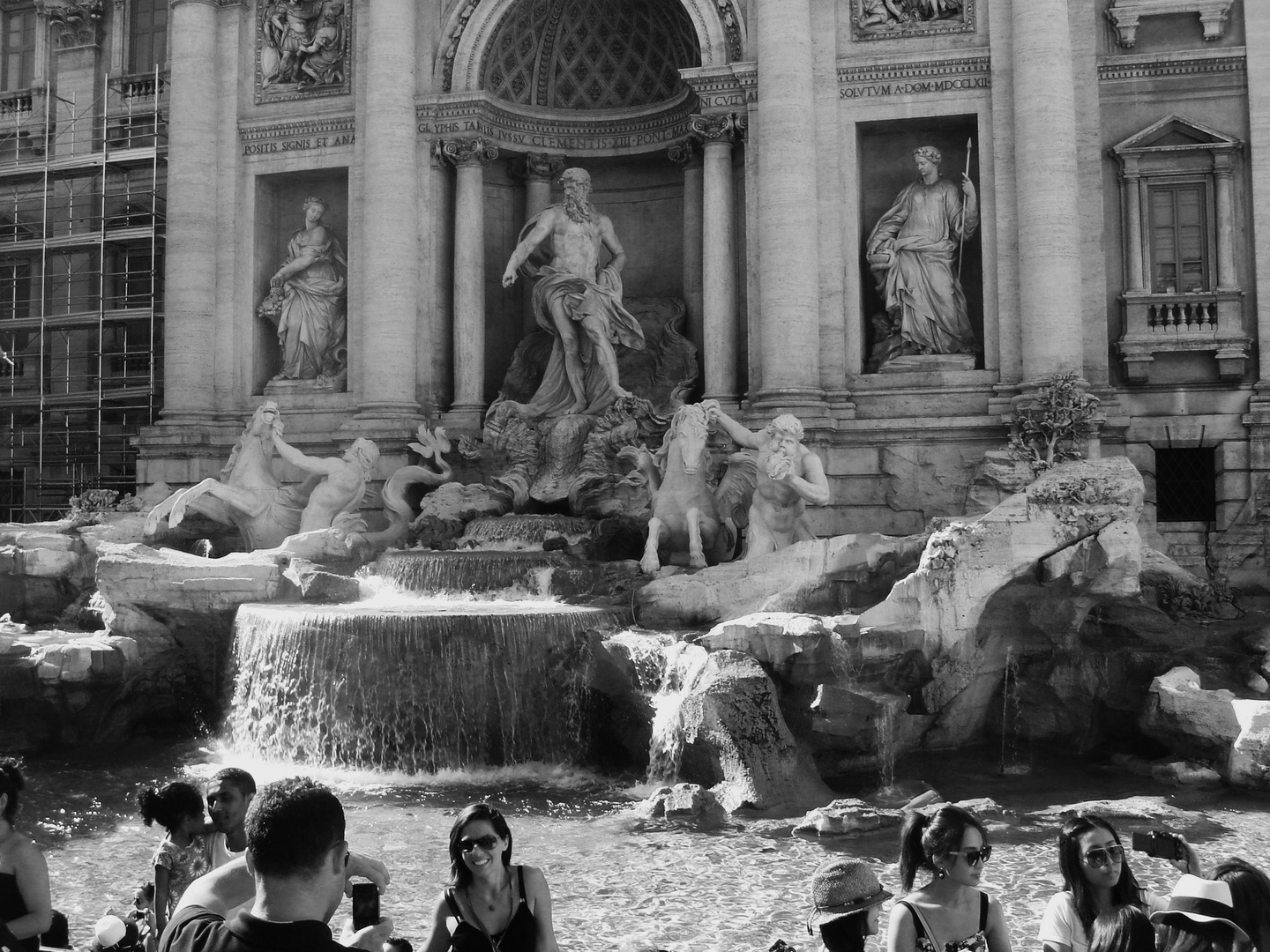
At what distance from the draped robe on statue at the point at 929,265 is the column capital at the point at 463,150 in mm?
6022

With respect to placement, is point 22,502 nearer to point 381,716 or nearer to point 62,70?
point 62,70

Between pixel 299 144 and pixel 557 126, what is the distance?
4.01 m

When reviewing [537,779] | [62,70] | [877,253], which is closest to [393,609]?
[537,779]

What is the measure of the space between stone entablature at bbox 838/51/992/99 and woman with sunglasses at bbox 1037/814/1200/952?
15344 millimetres

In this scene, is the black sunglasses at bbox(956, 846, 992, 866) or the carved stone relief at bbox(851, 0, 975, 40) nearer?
the black sunglasses at bbox(956, 846, 992, 866)

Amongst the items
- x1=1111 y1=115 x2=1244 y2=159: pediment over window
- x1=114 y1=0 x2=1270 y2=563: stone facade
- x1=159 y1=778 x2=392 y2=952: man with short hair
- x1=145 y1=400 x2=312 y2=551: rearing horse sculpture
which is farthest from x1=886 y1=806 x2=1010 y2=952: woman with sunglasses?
x1=1111 y1=115 x2=1244 y2=159: pediment over window

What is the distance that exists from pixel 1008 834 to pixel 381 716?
5.83 m

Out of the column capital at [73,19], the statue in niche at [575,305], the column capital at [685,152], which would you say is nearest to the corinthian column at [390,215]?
the statue in niche at [575,305]

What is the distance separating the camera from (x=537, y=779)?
12438mm

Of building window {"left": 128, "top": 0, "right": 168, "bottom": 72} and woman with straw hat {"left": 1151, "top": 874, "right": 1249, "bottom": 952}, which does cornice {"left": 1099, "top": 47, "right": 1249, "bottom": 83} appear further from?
woman with straw hat {"left": 1151, "top": 874, "right": 1249, "bottom": 952}

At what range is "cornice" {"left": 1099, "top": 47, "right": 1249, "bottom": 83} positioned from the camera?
17.9 meters

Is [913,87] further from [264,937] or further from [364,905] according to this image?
[264,937]

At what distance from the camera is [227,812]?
198 inches

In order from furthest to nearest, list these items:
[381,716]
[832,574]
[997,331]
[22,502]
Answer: [22,502]
[997,331]
[832,574]
[381,716]
